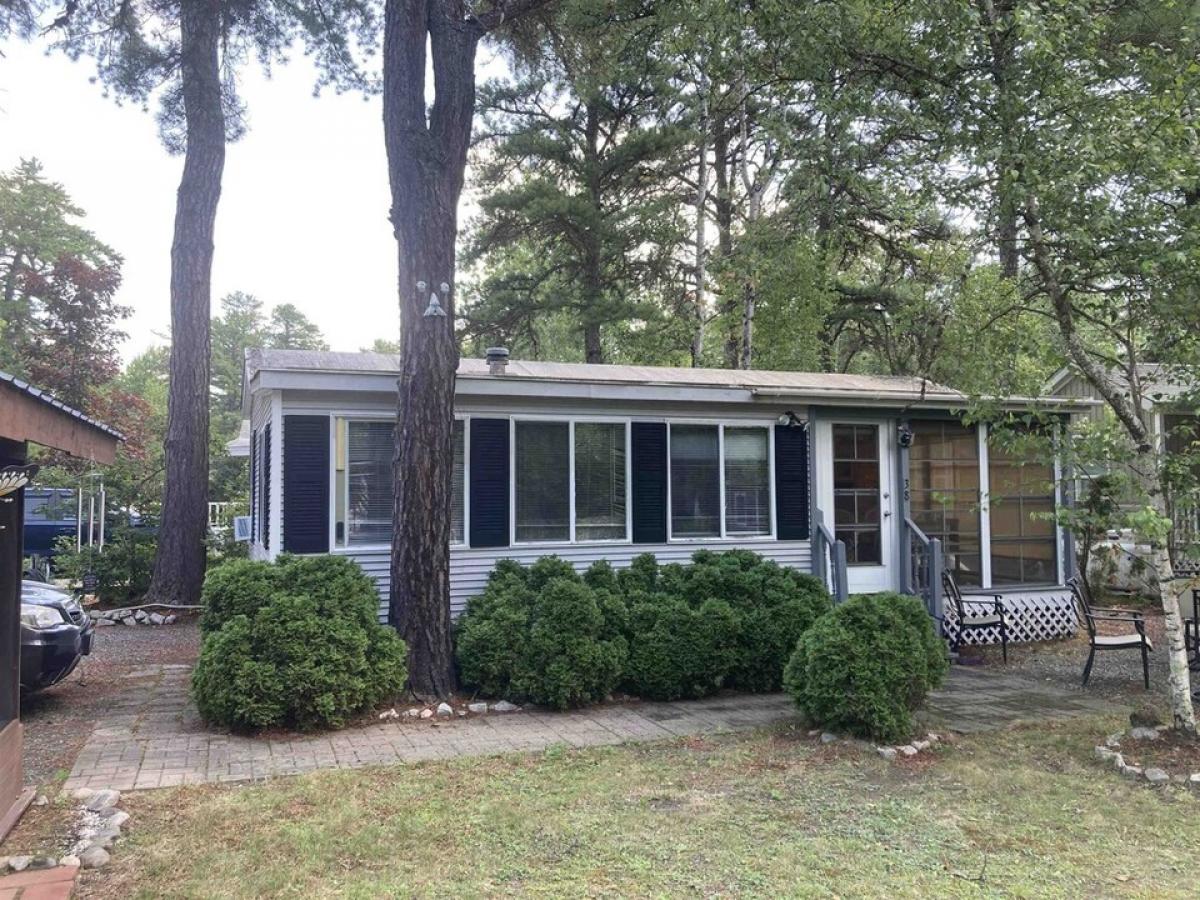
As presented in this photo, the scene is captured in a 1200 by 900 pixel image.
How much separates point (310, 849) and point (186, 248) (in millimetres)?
10454

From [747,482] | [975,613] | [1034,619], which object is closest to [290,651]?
[747,482]

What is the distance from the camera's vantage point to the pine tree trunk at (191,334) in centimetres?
1128

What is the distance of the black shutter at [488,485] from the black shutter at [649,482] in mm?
1242

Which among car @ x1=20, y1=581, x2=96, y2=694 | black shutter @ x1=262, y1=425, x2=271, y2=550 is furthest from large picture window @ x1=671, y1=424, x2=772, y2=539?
car @ x1=20, y1=581, x2=96, y2=694

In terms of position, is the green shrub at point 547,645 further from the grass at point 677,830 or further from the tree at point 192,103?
the tree at point 192,103

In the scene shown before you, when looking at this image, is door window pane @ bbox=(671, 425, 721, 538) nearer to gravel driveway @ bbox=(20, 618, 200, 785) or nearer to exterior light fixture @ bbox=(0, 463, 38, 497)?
gravel driveway @ bbox=(20, 618, 200, 785)

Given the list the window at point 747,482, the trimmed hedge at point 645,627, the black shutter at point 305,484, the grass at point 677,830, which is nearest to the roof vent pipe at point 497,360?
the black shutter at point 305,484

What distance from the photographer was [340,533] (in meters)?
6.88

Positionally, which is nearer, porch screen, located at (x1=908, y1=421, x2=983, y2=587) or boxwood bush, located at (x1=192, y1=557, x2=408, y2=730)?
boxwood bush, located at (x1=192, y1=557, x2=408, y2=730)

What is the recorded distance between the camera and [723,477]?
8148mm

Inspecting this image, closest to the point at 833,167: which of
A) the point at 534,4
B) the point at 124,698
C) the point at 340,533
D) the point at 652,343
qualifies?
the point at 534,4

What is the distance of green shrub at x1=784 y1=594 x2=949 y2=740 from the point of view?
5.09 meters

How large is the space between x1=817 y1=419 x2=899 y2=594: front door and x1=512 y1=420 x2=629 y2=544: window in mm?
2174

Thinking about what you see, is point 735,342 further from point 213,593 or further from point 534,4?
point 213,593
